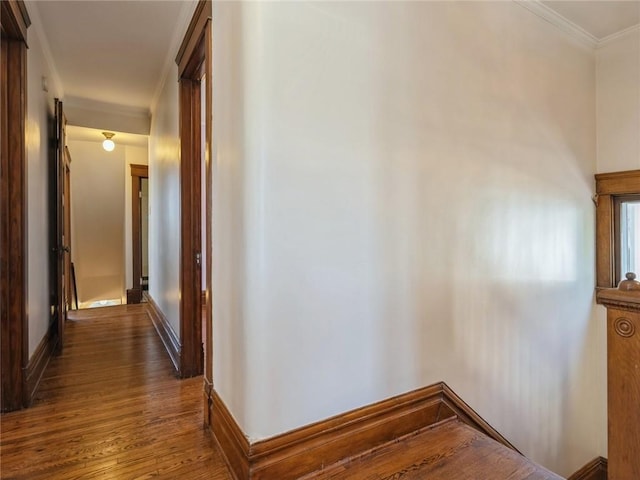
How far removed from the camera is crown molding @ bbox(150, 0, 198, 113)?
2.22 metres

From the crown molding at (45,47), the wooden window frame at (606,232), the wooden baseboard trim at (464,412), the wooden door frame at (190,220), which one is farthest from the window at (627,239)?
the crown molding at (45,47)

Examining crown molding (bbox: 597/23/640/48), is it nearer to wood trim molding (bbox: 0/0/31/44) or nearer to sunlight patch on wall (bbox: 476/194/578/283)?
sunlight patch on wall (bbox: 476/194/578/283)

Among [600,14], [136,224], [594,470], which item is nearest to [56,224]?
[136,224]

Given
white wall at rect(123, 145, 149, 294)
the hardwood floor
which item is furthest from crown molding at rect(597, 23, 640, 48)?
white wall at rect(123, 145, 149, 294)

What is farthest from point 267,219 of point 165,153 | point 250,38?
point 165,153

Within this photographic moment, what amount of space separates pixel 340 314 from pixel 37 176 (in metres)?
2.40

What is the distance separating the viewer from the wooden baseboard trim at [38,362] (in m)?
2.06

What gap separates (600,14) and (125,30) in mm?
3430

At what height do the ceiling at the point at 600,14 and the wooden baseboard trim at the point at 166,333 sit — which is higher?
the ceiling at the point at 600,14

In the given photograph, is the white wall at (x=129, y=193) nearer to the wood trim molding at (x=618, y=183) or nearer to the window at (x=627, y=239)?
the wood trim molding at (x=618, y=183)

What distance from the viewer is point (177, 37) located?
8.52ft

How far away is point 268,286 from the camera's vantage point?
1.25 meters

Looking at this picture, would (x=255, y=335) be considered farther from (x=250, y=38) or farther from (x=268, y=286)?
(x=250, y=38)

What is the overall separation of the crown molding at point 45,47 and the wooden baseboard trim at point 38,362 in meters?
2.17
